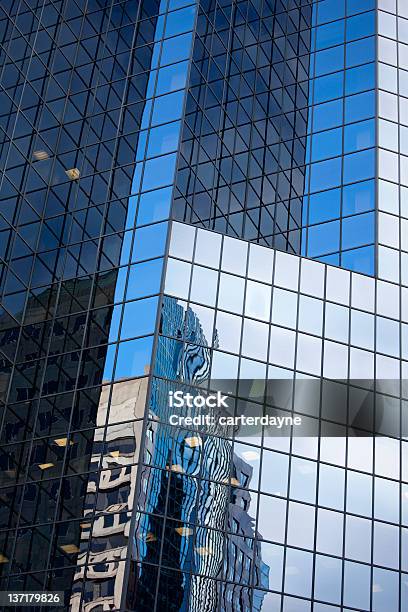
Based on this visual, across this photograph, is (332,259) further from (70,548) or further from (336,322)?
(70,548)

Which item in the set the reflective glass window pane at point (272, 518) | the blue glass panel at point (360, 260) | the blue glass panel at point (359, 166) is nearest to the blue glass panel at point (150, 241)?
the blue glass panel at point (360, 260)

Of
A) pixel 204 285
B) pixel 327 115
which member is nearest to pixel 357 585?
pixel 204 285

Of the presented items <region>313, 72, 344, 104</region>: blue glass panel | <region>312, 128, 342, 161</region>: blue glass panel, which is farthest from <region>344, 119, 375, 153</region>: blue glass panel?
<region>313, 72, 344, 104</region>: blue glass panel

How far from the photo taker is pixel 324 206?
188 feet

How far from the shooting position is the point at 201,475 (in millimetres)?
43406

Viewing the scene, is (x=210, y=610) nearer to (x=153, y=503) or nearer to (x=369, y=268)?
(x=153, y=503)

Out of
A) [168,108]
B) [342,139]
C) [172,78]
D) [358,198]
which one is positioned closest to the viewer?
[168,108]

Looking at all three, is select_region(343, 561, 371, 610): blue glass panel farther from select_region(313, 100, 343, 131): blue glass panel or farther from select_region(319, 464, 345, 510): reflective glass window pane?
select_region(313, 100, 343, 131): blue glass panel

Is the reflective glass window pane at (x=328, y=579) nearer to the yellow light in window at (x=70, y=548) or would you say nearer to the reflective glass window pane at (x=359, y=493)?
the reflective glass window pane at (x=359, y=493)

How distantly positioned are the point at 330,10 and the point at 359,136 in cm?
1165

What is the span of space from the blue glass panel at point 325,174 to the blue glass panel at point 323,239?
2.73m

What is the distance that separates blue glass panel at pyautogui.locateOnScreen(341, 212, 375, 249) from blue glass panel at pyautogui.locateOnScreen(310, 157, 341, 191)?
304 cm

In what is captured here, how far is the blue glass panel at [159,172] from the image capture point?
50.2m

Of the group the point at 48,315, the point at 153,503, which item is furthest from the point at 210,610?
the point at 48,315
